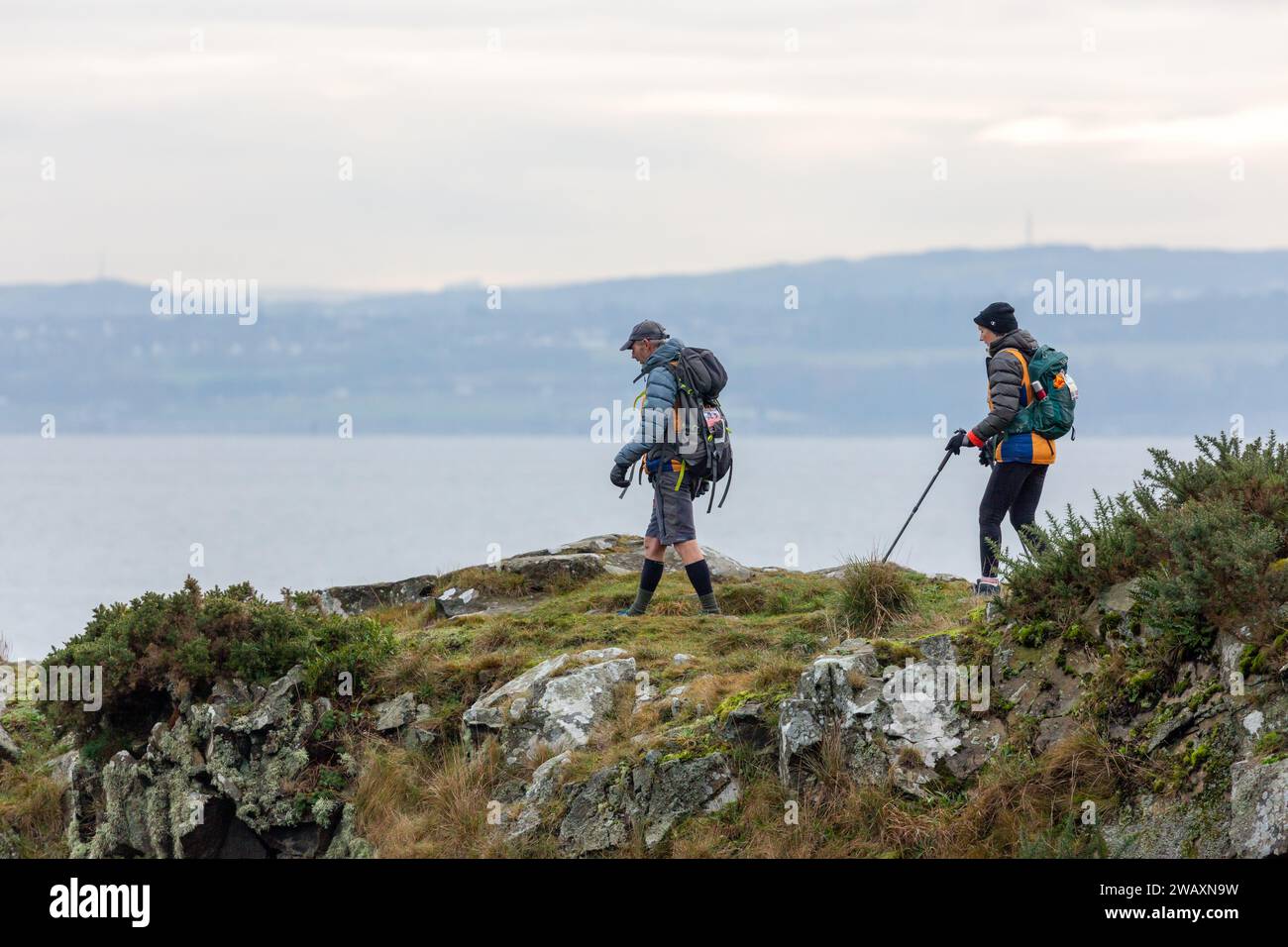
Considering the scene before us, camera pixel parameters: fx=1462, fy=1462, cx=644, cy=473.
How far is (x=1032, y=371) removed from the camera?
551 inches

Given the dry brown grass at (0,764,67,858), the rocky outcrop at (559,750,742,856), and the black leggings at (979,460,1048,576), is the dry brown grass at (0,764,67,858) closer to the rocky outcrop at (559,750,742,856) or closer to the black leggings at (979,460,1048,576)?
the rocky outcrop at (559,750,742,856)

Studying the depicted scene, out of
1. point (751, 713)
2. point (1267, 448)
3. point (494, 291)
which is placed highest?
point (494, 291)

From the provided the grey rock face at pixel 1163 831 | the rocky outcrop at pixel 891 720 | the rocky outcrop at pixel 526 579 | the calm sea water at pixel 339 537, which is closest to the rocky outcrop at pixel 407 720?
the rocky outcrop at pixel 526 579

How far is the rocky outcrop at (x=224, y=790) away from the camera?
12641 mm

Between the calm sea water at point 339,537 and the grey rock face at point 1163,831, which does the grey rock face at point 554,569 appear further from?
the calm sea water at point 339,537

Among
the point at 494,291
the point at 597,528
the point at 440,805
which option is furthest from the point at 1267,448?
the point at 597,528

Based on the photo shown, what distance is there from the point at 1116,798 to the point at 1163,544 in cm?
208

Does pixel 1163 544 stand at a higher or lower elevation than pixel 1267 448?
lower

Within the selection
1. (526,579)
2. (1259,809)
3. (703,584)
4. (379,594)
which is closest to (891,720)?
(1259,809)

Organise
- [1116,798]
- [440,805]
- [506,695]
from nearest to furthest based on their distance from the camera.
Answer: [1116,798], [440,805], [506,695]

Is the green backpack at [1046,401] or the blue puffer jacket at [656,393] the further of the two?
the blue puffer jacket at [656,393]

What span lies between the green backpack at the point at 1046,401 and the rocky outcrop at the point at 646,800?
513 cm

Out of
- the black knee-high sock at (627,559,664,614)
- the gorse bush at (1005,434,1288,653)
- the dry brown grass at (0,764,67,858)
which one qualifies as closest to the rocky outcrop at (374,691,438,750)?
the black knee-high sock at (627,559,664,614)
